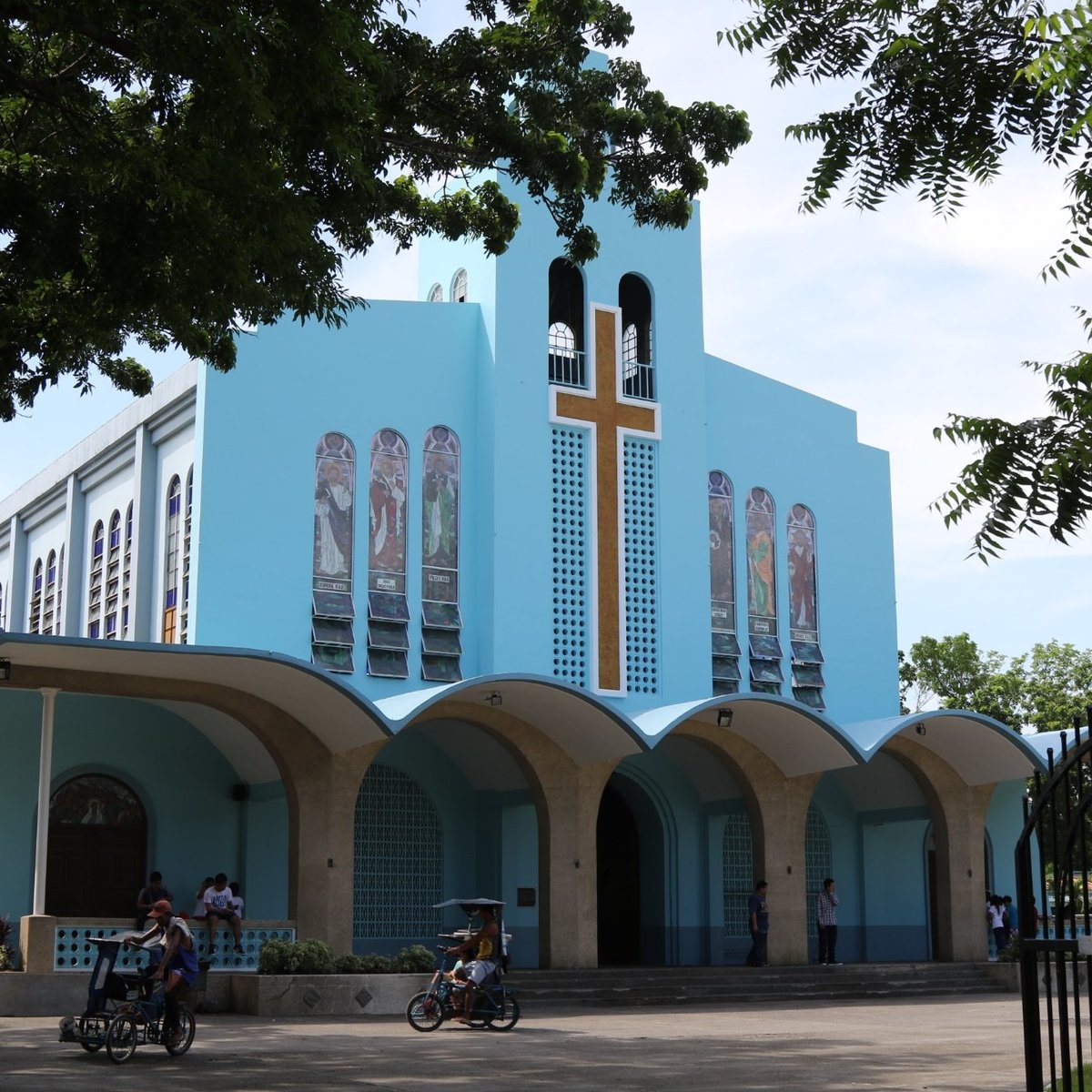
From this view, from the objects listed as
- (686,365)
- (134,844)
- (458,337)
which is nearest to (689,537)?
(686,365)

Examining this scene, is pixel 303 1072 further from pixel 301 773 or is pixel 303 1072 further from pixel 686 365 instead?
pixel 686 365

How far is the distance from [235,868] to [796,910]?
30.2 ft

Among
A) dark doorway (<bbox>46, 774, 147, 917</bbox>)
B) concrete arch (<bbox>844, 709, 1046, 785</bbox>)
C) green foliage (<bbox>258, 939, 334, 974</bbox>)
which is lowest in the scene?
green foliage (<bbox>258, 939, 334, 974</bbox>)

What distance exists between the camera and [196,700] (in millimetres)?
22000

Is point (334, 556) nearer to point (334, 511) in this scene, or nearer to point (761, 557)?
point (334, 511)

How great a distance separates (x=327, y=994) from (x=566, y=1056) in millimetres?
5581

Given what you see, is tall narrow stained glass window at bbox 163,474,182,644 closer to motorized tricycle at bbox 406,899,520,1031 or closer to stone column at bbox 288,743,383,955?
stone column at bbox 288,743,383,955

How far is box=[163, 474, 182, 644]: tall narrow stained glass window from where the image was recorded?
83.6 feet

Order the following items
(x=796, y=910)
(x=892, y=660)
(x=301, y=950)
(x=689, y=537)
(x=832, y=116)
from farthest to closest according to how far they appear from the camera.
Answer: (x=892, y=660)
(x=689, y=537)
(x=796, y=910)
(x=301, y=950)
(x=832, y=116)

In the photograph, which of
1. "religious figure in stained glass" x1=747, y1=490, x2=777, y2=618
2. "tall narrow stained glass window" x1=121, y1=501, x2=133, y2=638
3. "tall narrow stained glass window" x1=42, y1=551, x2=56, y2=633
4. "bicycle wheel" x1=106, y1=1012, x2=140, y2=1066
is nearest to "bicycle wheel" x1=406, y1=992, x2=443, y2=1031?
"bicycle wheel" x1=106, y1=1012, x2=140, y2=1066

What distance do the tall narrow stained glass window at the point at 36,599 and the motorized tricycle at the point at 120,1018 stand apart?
A: 18863 mm

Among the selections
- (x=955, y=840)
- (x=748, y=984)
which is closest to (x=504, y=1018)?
(x=748, y=984)

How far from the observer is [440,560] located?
2605 centimetres

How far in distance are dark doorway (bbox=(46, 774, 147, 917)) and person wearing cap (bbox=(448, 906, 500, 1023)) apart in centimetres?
867
